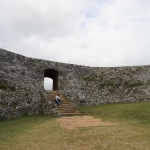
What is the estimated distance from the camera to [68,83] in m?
18.8

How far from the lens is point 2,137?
7.22 m

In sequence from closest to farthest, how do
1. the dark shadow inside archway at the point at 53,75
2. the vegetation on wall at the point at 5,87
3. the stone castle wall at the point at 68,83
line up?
the vegetation on wall at the point at 5,87, the stone castle wall at the point at 68,83, the dark shadow inside archway at the point at 53,75

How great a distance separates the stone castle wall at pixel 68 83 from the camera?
45.6 feet

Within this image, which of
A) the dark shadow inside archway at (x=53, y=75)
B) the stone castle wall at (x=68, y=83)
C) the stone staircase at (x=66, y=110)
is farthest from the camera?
the dark shadow inside archway at (x=53, y=75)

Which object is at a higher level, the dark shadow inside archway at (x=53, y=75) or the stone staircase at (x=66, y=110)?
the dark shadow inside archway at (x=53, y=75)

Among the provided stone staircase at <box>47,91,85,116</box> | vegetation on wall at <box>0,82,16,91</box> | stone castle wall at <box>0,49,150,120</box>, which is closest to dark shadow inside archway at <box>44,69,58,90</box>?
stone castle wall at <box>0,49,150,120</box>

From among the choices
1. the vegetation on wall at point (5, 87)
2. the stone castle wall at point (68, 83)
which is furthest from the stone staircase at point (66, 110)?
the vegetation on wall at point (5, 87)

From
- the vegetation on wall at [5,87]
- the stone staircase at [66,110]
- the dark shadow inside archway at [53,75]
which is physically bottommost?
the stone staircase at [66,110]

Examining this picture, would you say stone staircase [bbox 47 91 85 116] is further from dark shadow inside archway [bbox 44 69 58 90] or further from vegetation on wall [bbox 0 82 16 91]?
dark shadow inside archway [bbox 44 69 58 90]

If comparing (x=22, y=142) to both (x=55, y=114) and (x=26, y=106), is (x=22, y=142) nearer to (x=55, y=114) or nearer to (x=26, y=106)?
(x=55, y=114)

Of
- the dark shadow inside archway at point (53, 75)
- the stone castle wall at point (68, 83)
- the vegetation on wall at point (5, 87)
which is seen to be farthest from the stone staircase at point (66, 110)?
the dark shadow inside archway at point (53, 75)

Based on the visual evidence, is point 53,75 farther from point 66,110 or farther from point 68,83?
point 66,110

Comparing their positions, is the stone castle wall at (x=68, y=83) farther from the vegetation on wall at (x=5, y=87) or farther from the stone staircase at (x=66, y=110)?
the stone staircase at (x=66, y=110)

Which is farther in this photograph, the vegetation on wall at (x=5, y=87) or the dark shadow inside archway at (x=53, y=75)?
the dark shadow inside archway at (x=53, y=75)
